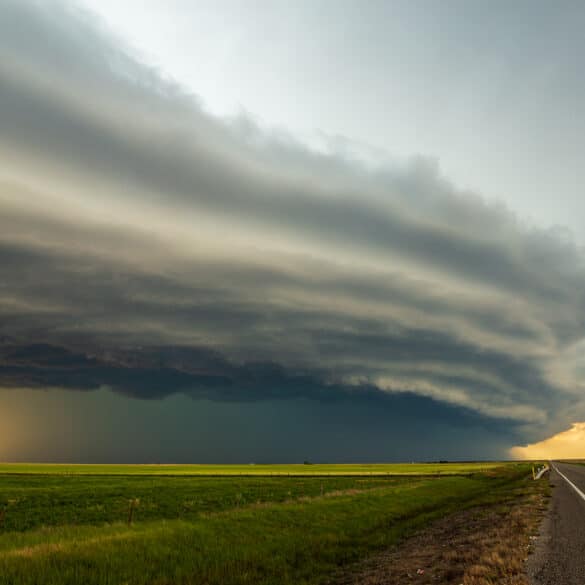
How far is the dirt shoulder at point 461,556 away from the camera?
550 inches

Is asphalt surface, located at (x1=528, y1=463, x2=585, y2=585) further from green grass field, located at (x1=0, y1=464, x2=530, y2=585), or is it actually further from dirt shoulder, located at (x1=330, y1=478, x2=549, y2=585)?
green grass field, located at (x1=0, y1=464, x2=530, y2=585)

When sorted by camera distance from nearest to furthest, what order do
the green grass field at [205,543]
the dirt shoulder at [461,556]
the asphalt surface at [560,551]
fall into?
the asphalt surface at [560,551]
the dirt shoulder at [461,556]
the green grass field at [205,543]

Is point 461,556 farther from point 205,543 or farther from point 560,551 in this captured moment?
point 205,543

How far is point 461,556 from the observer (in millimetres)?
16703

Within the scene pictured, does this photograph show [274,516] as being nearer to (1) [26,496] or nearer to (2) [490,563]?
(2) [490,563]

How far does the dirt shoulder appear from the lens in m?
14.0

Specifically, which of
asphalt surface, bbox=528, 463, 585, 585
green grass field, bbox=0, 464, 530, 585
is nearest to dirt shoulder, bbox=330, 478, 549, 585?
asphalt surface, bbox=528, 463, 585, 585

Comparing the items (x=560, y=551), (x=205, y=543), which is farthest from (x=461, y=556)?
(x=205, y=543)

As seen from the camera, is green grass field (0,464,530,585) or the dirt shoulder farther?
green grass field (0,464,530,585)

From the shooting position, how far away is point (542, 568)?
14000 mm

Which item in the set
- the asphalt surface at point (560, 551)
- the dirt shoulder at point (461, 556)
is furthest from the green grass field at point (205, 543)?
the asphalt surface at point (560, 551)

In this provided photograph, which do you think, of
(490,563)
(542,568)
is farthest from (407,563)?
(542,568)

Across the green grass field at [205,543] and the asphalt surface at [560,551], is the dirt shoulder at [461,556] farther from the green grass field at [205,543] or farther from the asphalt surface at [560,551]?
the green grass field at [205,543]

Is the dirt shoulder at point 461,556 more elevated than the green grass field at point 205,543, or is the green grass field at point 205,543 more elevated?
the dirt shoulder at point 461,556
